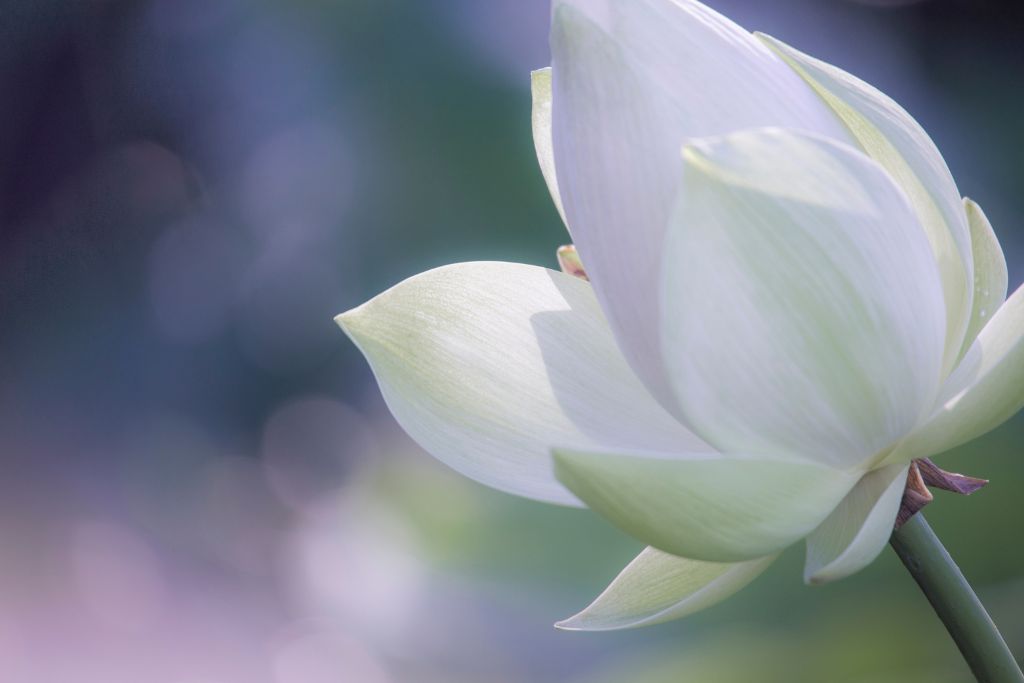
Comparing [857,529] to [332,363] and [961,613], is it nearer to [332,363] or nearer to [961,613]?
[961,613]

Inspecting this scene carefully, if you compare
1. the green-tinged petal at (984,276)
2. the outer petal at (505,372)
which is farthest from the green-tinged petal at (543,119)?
the green-tinged petal at (984,276)

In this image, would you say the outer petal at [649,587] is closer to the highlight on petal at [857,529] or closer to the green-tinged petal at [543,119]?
the highlight on petal at [857,529]

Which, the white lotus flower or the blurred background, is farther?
the blurred background

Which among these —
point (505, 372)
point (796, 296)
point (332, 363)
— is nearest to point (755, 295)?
point (796, 296)

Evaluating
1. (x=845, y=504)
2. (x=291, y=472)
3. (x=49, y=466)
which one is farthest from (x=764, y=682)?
(x=49, y=466)

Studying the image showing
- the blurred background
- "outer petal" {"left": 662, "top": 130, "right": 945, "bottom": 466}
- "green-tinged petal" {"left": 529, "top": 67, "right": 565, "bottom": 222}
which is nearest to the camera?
"outer petal" {"left": 662, "top": 130, "right": 945, "bottom": 466}

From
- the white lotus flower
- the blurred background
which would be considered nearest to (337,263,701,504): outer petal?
the white lotus flower

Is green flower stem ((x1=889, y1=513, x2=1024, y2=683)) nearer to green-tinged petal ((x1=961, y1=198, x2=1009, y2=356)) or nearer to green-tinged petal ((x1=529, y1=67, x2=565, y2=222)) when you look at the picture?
green-tinged petal ((x1=961, y1=198, x2=1009, y2=356))
